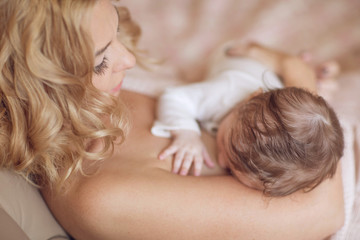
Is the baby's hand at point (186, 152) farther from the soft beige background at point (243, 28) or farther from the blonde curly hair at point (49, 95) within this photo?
the soft beige background at point (243, 28)

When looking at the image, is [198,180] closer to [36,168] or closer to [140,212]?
[140,212]

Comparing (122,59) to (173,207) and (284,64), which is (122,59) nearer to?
(173,207)

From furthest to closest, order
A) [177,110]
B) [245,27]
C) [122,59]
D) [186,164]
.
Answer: [245,27]
[177,110]
[186,164]
[122,59]

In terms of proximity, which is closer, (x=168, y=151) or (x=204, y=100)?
(x=168, y=151)

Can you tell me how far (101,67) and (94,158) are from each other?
247 millimetres

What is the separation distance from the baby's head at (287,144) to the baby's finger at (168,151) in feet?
0.60

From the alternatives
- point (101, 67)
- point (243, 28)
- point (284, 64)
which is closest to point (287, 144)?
point (101, 67)

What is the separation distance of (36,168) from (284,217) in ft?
2.24

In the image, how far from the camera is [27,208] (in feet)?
2.88

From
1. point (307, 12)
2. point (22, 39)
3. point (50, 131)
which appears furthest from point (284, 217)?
point (307, 12)

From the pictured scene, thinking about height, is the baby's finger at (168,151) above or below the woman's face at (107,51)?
below

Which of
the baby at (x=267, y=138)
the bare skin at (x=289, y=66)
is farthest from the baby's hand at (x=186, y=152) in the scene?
the bare skin at (x=289, y=66)

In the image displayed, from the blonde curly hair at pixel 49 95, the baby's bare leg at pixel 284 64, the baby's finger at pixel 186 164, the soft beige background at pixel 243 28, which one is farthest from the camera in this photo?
the soft beige background at pixel 243 28

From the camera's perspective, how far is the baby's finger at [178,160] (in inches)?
40.1
